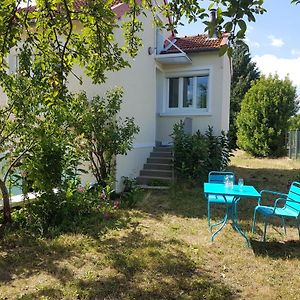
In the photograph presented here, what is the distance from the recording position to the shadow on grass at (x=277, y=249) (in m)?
4.92

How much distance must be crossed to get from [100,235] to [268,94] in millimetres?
16375

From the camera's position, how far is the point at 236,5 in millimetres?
2119

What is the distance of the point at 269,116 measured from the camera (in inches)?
739

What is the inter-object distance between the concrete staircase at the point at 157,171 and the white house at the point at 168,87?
26cm

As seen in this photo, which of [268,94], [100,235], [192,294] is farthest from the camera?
[268,94]

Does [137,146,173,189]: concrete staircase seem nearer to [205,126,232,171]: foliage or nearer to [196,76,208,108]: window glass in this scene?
[205,126,232,171]: foliage

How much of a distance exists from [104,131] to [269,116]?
528 inches

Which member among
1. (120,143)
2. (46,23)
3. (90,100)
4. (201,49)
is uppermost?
(201,49)

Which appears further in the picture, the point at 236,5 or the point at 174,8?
the point at 174,8

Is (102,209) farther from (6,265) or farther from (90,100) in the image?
(90,100)

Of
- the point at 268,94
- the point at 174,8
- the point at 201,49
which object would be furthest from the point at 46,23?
the point at 268,94

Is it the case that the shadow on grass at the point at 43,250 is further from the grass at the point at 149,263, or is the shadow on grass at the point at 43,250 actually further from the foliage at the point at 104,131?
the foliage at the point at 104,131

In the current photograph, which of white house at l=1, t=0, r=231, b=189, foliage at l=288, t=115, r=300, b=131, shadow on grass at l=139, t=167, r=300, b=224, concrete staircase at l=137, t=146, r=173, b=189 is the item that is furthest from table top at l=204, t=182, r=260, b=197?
foliage at l=288, t=115, r=300, b=131

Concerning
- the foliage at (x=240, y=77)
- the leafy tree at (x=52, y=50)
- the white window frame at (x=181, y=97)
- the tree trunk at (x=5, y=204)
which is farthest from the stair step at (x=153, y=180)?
the foliage at (x=240, y=77)
